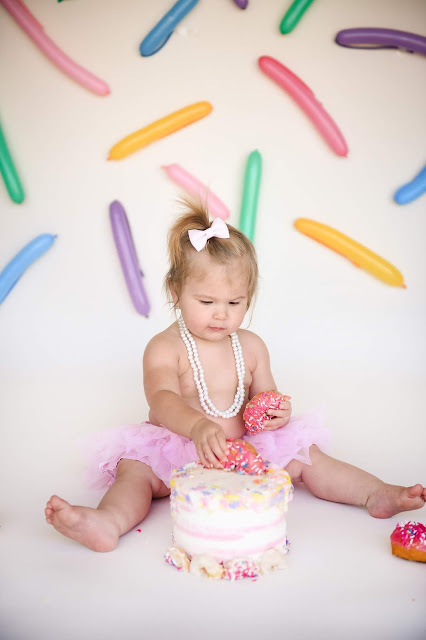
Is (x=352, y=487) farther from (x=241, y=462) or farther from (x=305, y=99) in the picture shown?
(x=305, y=99)

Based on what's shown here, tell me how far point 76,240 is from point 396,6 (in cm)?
174

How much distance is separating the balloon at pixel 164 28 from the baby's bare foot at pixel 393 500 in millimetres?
2302

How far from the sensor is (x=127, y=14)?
332 centimetres

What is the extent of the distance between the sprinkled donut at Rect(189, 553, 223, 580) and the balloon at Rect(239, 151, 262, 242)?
1901 mm

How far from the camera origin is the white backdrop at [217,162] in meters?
3.31

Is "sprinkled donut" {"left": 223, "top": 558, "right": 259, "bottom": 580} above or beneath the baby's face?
beneath

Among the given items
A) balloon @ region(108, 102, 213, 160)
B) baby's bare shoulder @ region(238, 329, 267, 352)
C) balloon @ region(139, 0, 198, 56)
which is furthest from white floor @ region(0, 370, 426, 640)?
balloon @ region(139, 0, 198, 56)

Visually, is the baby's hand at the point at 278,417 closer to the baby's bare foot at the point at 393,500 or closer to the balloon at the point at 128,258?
the baby's bare foot at the point at 393,500

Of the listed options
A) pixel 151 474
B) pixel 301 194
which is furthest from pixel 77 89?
pixel 151 474

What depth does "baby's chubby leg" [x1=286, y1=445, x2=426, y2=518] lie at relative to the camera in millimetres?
1720

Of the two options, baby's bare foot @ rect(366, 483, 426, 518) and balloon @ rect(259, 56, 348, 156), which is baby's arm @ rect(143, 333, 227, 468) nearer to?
baby's bare foot @ rect(366, 483, 426, 518)

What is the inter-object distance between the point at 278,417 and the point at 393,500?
1.11 ft

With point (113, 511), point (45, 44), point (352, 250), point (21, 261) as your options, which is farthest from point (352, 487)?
point (45, 44)

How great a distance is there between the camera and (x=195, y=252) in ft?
6.28
